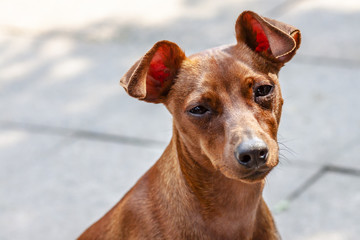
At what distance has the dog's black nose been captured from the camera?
9.96ft

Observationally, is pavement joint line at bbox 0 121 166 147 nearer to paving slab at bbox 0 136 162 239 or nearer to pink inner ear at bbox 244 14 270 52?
paving slab at bbox 0 136 162 239

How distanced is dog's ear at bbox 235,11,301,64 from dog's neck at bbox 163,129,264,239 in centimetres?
57

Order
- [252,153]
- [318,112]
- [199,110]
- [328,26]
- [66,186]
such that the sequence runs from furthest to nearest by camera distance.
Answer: [328,26], [318,112], [66,186], [199,110], [252,153]

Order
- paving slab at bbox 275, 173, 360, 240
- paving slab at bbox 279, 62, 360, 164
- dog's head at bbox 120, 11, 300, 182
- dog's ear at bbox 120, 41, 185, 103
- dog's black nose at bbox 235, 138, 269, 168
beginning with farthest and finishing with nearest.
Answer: paving slab at bbox 279, 62, 360, 164
paving slab at bbox 275, 173, 360, 240
dog's ear at bbox 120, 41, 185, 103
dog's head at bbox 120, 11, 300, 182
dog's black nose at bbox 235, 138, 269, 168

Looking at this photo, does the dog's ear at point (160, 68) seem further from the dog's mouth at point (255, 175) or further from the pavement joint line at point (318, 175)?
the pavement joint line at point (318, 175)

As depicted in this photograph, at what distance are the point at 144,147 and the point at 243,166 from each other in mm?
2875

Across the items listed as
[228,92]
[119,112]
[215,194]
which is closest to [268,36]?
[228,92]

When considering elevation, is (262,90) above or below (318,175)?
above

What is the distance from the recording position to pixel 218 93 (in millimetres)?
3270

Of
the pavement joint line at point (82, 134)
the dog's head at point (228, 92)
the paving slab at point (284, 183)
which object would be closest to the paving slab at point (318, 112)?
the paving slab at point (284, 183)

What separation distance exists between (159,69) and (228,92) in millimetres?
396

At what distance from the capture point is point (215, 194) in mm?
3523

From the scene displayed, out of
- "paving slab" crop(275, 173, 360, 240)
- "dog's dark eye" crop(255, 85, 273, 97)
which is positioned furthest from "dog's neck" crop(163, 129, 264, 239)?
"paving slab" crop(275, 173, 360, 240)

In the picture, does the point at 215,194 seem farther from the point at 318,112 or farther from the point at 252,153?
the point at 318,112
